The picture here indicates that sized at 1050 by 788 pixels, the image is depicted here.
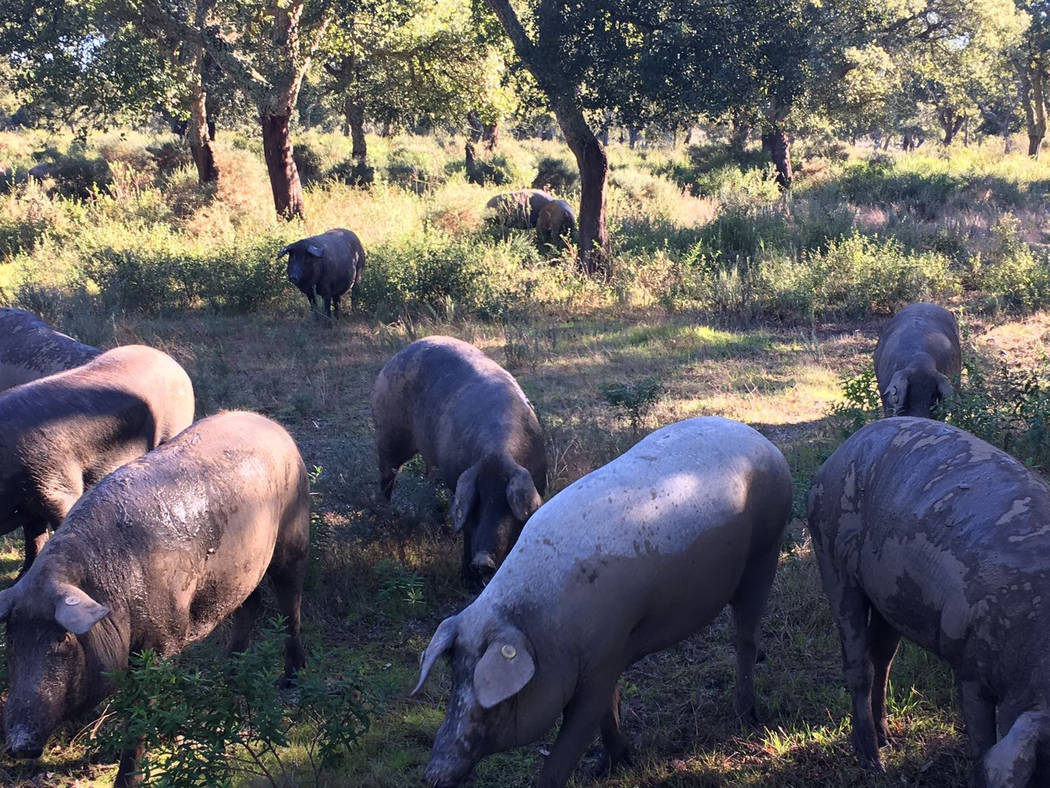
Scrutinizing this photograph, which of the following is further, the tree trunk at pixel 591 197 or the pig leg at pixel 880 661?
the tree trunk at pixel 591 197

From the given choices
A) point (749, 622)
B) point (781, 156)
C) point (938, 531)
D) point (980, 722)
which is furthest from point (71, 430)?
point (781, 156)

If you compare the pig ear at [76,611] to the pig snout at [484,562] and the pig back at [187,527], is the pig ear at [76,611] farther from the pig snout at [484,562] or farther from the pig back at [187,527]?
the pig snout at [484,562]

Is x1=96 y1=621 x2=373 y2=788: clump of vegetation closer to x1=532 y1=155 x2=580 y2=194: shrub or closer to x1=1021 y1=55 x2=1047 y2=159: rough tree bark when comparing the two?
x1=532 y1=155 x2=580 y2=194: shrub

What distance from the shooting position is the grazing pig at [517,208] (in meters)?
18.3

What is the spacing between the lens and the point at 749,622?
14.4 ft

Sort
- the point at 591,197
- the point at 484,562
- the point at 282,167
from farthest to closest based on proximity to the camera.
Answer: the point at 282,167
the point at 591,197
the point at 484,562

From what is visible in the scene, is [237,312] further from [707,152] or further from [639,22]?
[707,152]

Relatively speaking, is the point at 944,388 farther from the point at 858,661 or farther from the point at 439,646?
the point at 439,646

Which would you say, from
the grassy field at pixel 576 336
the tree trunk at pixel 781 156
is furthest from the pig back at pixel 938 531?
the tree trunk at pixel 781 156

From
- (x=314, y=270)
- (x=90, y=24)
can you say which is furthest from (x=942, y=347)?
(x=90, y=24)

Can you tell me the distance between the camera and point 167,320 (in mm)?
13047

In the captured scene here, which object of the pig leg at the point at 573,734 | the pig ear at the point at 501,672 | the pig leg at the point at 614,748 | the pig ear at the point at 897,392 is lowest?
the pig leg at the point at 614,748

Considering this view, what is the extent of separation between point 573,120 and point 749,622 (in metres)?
10.7

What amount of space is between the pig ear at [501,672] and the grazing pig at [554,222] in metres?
15.4
